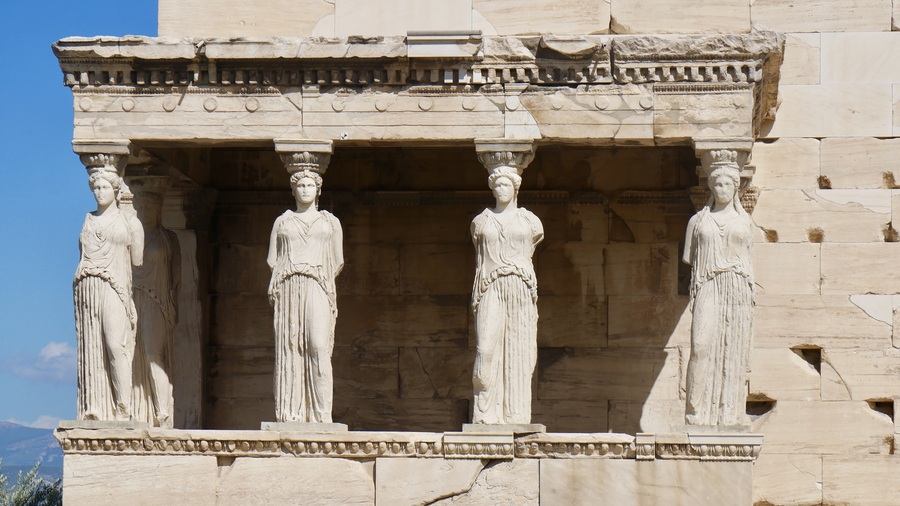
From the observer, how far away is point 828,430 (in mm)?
18000

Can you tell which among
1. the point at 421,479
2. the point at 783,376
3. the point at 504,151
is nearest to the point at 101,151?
the point at 504,151

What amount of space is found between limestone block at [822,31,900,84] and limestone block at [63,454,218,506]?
6.84 metres

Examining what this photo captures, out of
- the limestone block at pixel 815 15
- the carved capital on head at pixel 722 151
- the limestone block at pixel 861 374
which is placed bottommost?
the limestone block at pixel 861 374

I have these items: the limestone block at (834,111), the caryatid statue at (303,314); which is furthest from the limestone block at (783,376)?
the caryatid statue at (303,314)

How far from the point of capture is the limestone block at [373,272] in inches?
739

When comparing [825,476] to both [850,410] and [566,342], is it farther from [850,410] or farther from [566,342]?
[566,342]

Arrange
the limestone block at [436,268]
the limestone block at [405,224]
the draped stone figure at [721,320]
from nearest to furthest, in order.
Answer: the draped stone figure at [721,320] < the limestone block at [436,268] < the limestone block at [405,224]

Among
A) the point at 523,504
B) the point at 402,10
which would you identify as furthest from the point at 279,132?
the point at 523,504

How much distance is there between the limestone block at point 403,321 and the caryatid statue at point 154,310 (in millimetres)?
1941

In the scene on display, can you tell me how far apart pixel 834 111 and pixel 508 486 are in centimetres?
517

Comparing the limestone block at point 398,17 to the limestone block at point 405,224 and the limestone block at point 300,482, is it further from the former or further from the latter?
the limestone block at point 300,482

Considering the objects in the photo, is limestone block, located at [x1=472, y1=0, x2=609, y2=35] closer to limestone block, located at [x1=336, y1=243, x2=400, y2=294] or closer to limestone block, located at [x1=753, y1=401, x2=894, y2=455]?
limestone block, located at [x1=336, y1=243, x2=400, y2=294]

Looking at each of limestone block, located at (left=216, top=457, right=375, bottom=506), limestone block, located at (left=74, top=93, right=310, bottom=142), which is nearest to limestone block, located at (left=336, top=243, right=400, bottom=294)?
limestone block, located at (left=74, top=93, right=310, bottom=142)

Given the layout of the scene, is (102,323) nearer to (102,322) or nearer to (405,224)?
(102,322)
